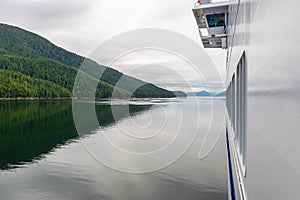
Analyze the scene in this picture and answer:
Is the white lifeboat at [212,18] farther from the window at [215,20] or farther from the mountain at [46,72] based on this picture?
the mountain at [46,72]

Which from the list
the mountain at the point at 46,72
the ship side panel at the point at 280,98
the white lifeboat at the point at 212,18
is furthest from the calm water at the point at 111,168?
the mountain at the point at 46,72

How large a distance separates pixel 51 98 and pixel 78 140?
187 ft

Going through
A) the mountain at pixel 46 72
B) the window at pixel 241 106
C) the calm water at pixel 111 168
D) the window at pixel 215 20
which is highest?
the mountain at pixel 46 72

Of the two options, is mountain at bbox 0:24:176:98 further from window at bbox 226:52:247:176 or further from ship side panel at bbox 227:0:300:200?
ship side panel at bbox 227:0:300:200

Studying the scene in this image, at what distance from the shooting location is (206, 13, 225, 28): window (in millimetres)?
8592

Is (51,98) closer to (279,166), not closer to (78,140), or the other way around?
(78,140)

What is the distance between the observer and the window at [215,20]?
8.59 m

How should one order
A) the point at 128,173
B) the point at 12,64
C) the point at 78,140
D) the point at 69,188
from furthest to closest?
the point at 12,64 → the point at 78,140 → the point at 128,173 → the point at 69,188

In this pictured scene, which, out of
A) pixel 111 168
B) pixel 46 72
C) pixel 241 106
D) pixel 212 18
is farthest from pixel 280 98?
pixel 46 72

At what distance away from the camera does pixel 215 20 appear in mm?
8891

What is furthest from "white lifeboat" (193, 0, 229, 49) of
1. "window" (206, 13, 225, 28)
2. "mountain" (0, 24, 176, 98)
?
"mountain" (0, 24, 176, 98)

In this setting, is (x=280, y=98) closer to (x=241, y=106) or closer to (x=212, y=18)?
(x=241, y=106)

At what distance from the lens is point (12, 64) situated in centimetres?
7781

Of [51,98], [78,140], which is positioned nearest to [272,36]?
[78,140]
